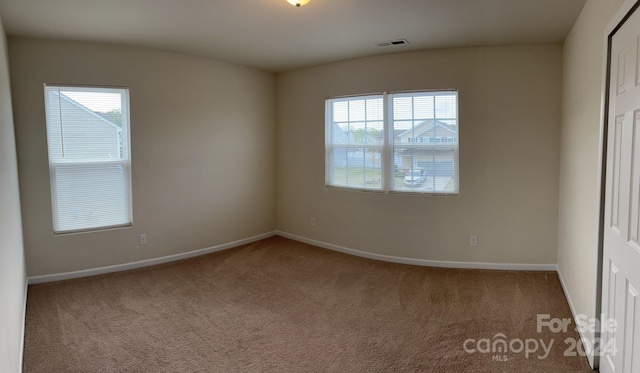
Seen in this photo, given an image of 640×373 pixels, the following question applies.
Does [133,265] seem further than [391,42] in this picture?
Yes

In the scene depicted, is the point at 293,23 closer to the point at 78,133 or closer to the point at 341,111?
the point at 341,111

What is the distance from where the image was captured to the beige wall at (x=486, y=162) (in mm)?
3867

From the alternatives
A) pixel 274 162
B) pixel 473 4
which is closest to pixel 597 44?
pixel 473 4

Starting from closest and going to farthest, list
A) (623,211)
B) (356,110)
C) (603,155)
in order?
(623,211), (603,155), (356,110)

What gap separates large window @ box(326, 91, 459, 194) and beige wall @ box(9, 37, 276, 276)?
1.19 meters

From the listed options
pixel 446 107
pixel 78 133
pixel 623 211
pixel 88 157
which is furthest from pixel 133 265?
pixel 623 211

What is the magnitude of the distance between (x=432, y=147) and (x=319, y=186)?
162 cm

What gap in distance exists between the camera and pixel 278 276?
4.00 metres

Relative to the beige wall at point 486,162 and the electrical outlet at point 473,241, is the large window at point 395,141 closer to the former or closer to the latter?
the beige wall at point 486,162

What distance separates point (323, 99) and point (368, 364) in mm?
3433

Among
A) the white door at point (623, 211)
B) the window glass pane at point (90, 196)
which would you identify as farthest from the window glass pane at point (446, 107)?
the window glass pane at point (90, 196)

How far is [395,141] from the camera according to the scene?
14.5 feet

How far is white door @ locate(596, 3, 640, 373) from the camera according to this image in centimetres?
175

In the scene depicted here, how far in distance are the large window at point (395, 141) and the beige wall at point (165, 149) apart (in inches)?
46.9
